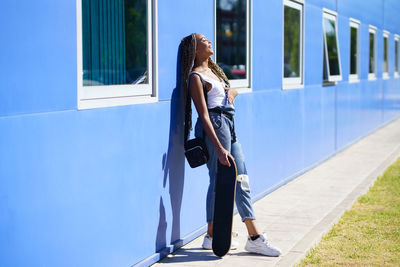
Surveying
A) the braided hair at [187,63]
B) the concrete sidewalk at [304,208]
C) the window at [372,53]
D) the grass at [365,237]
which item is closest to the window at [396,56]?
the window at [372,53]

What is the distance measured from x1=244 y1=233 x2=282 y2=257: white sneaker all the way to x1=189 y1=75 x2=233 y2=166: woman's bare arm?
29.2 inches

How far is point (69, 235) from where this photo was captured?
12.5 ft

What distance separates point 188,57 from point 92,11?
118cm

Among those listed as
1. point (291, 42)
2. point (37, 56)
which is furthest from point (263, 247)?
point (291, 42)

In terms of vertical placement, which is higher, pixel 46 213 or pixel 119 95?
pixel 119 95

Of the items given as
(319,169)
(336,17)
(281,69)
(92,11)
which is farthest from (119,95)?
(336,17)

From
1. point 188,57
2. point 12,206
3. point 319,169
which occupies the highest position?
point 188,57

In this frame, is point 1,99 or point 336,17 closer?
point 1,99

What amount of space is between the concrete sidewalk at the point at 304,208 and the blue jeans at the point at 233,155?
39 centimetres

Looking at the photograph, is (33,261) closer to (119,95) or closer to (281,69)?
(119,95)

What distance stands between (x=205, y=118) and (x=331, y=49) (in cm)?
681

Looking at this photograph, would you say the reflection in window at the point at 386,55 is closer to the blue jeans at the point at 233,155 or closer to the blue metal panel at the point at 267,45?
the blue metal panel at the point at 267,45

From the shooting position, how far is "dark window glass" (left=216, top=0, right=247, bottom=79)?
260 inches

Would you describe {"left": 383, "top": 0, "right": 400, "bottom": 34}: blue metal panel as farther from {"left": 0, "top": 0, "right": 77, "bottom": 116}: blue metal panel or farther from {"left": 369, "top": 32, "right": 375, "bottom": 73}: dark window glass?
→ {"left": 0, "top": 0, "right": 77, "bottom": 116}: blue metal panel
